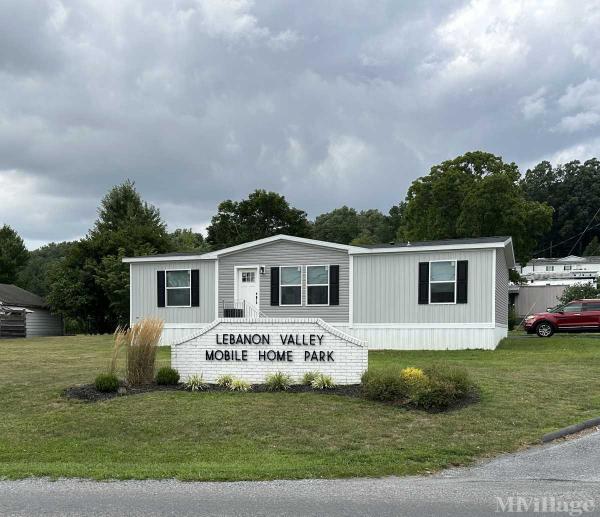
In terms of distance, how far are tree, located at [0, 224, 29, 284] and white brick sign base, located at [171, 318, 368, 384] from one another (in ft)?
153

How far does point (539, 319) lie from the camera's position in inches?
982

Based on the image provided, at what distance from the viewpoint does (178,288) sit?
22891 millimetres

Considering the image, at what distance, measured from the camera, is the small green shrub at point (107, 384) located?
427 inches

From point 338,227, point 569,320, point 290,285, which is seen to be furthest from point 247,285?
point 338,227

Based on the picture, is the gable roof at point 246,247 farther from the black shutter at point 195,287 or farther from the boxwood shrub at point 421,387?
the boxwood shrub at point 421,387

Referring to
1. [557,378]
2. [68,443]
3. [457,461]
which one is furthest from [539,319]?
[68,443]

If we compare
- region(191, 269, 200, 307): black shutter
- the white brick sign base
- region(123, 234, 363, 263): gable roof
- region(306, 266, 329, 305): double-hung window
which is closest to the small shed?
region(123, 234, 363, 263): gable roof

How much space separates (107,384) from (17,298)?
31592 mm

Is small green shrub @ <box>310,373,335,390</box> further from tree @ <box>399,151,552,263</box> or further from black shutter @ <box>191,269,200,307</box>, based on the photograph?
tree @ <box>399,151,552,263</box>

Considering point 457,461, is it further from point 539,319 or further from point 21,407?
point 539,319

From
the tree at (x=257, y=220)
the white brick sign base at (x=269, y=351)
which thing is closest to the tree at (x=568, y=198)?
the tree at (x=257, y=220)

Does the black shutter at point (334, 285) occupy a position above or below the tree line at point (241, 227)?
below

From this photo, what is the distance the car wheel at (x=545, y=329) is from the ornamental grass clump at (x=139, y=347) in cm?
1815

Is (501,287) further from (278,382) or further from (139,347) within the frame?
(139,347)
